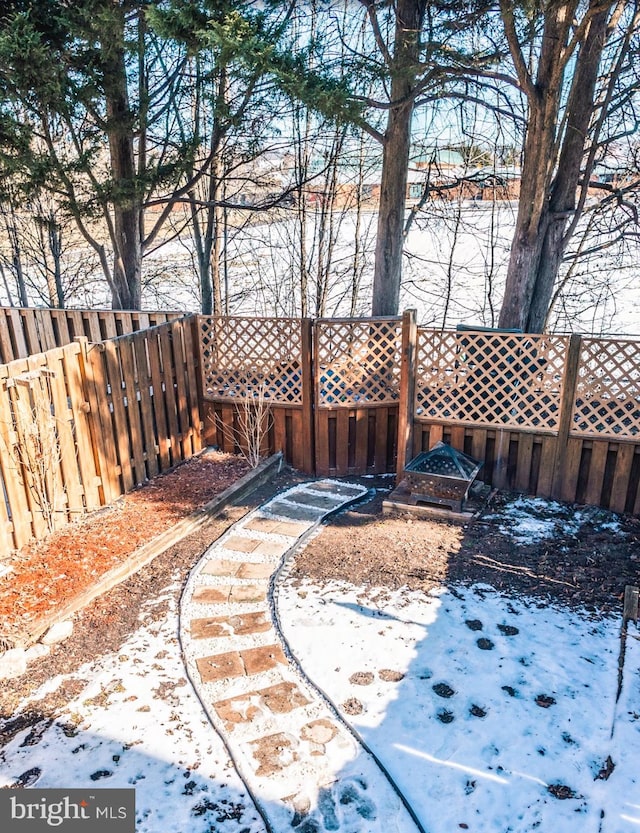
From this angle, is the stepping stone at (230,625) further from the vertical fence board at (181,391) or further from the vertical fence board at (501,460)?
the vertical fence board at (501,460)

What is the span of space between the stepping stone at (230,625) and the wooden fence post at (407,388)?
2335 millimetres

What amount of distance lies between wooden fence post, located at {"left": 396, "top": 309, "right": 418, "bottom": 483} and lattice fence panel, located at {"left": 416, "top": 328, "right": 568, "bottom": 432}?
4.8 inches

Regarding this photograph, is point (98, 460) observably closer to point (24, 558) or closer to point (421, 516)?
point (24, 558)

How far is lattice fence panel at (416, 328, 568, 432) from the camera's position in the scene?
16.3ft

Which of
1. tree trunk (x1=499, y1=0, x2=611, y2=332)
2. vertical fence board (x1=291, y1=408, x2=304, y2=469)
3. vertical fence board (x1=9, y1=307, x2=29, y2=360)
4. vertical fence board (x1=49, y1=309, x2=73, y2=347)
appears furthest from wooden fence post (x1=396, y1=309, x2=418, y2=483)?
vertical fence board (x1=9, y1=307, x2=29, y2=360)

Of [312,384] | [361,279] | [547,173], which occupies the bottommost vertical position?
[312,384]

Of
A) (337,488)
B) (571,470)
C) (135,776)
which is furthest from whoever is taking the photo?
(337,488)

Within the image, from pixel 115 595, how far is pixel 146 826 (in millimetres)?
1635

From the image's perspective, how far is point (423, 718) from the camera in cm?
267

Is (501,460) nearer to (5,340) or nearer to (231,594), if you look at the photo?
(231,594)

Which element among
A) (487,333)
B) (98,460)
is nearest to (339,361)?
(487,333)
